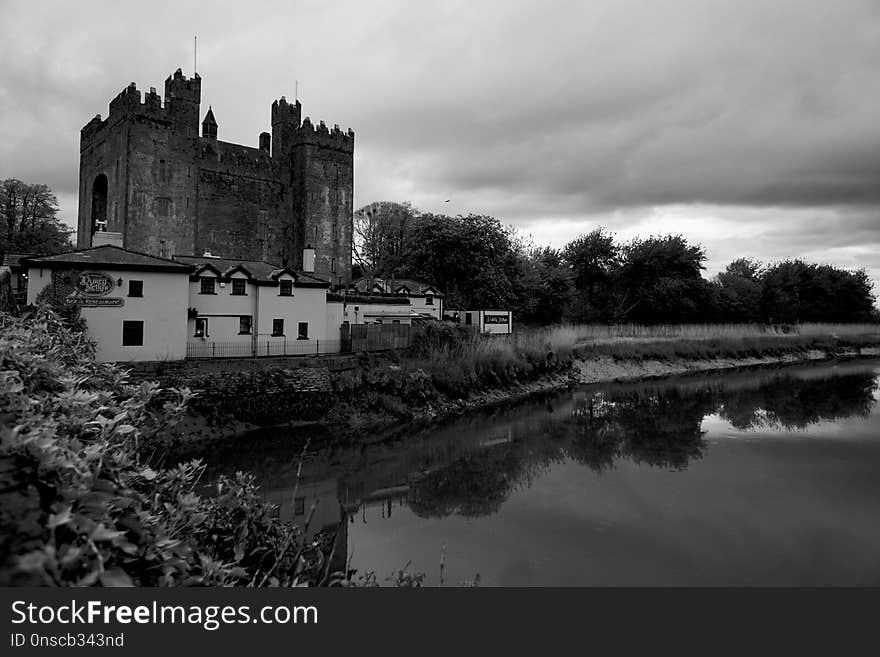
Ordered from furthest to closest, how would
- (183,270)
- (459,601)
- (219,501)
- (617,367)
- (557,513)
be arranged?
(617,367)
(183,270)
(557,513)
(219,501)
(459,601)

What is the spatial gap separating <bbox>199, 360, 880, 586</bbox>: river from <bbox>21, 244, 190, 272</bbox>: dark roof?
8.14 metres

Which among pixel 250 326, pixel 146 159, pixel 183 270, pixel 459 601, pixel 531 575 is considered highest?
pixel 146 159

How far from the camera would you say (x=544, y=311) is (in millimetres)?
53531

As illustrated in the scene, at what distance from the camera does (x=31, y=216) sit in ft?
154

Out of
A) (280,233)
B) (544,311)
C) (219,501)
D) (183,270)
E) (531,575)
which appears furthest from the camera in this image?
(544,311)

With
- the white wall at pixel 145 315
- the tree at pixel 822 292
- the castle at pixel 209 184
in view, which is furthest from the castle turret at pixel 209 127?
the tree at pixel 822 292

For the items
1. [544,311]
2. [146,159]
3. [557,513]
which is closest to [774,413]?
[557,513]

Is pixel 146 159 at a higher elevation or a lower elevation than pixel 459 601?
higher

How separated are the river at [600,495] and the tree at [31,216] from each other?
36.5 metres

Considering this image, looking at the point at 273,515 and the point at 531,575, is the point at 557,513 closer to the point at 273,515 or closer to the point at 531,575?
the point at 531,575

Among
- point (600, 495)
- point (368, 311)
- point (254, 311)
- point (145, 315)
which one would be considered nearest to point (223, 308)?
point (254, 311)

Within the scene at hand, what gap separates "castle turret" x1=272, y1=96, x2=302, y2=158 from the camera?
4878 cm

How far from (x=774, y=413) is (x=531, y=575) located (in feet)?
78.3

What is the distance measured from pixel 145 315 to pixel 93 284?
7.03 ft
